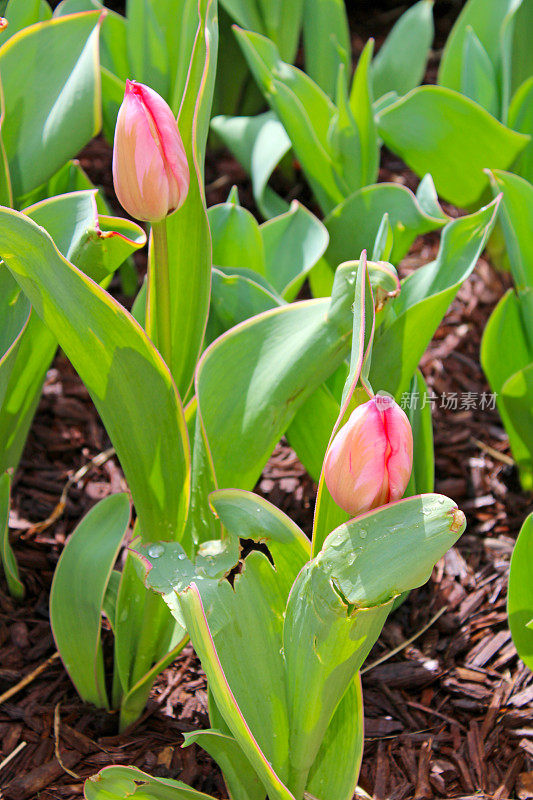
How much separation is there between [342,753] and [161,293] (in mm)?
483

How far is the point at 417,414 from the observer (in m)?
1.01

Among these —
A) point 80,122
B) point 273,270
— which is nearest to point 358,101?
point 273,270

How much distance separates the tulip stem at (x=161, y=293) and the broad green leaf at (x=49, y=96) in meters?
0.26

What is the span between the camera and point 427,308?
2.86ft

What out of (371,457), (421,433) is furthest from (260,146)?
(371,457)

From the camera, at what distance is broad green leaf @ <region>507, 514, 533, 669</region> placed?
904 millimetres

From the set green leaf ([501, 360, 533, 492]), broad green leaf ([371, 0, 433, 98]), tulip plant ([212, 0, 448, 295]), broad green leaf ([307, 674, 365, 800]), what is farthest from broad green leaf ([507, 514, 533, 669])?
broad green leaf ([371, 0, 433, 98])

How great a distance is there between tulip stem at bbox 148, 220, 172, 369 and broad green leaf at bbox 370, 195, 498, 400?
8.4 inches

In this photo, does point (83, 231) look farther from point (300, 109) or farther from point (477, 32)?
point (477, 32)

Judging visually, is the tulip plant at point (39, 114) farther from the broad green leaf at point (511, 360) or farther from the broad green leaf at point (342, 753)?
the broad green leaf at point (511, 360)

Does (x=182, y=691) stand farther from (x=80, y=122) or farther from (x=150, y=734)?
(x=80, y=122)

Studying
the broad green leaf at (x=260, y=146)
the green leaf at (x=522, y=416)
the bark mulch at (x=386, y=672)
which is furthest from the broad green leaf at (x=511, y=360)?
the broad green leaf at (x=260, y=146)

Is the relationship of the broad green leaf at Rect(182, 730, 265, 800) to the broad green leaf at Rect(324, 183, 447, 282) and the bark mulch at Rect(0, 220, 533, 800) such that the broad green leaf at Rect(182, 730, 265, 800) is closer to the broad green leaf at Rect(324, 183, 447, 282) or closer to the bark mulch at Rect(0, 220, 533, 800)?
the bark mulch at Rect(0, 220, 533, 800)

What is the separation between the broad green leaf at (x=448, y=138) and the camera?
1.38 m
